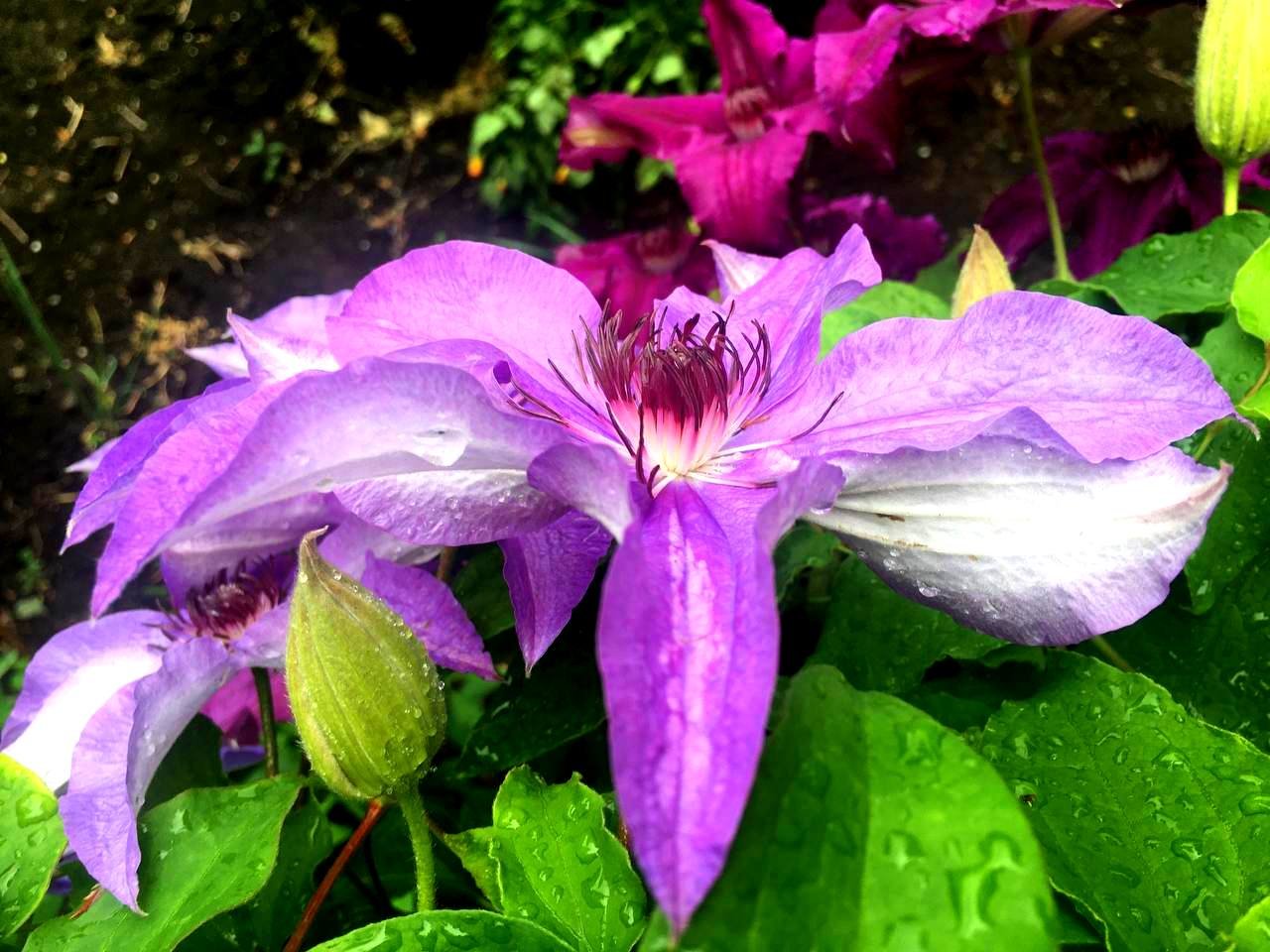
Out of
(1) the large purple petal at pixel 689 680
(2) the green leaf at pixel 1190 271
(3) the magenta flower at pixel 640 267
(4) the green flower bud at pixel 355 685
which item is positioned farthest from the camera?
(3) the magenta flower at pixel 640 267

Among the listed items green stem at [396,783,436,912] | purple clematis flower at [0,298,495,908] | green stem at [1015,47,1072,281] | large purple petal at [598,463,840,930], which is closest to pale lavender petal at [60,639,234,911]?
purple clematis flower at [0,298,495,908]

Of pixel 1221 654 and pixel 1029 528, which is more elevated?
pixel 1029 528

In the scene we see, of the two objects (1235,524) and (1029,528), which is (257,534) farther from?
(1235,524)

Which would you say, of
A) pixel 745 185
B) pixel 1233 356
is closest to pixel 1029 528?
pixel 1233 356

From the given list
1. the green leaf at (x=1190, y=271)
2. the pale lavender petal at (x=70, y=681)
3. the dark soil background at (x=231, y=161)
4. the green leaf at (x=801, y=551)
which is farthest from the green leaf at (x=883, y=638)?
the dark soil background at (x=231, y=161)

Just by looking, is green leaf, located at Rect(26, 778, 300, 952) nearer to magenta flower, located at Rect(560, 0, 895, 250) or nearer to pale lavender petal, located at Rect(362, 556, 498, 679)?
pale lavender petal, located at Rect(362, 556, 498, 679)

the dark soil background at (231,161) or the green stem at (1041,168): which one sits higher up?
the green stem at (1041,168)

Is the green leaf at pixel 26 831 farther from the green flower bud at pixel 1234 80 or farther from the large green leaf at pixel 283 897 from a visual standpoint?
the green flower bud at pixel 1234 80
